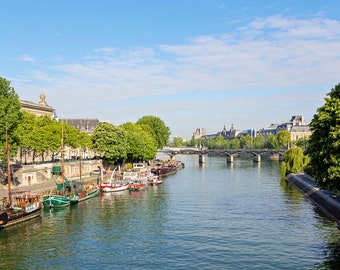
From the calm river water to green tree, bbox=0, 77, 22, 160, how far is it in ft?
46.2

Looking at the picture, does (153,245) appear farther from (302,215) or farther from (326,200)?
(326,200)

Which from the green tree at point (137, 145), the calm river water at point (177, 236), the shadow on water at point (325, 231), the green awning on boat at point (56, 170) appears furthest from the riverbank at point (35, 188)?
the green tree at point (137, 145)

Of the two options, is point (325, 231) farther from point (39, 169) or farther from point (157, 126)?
point (157, 126)

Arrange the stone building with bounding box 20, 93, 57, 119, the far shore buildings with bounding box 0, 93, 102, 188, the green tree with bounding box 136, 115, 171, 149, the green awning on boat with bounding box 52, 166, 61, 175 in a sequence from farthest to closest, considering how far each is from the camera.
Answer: the green tree with bounding box 136, 115, 171, 149 < the stone building with bounding box 20, 93, 57, 119 < the green awning on boat with bounding box 52, 166, 61, 175 < the far shore buildings with bounding box 0, 93, 102, 188

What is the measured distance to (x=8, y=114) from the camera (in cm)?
6881

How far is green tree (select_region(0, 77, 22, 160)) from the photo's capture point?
2682 inches

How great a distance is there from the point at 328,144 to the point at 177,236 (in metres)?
18.5

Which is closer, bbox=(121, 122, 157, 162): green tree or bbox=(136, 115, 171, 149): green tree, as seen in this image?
bbox=(121, 122, 157, 162): green tree

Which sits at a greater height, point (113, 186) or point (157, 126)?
point (157, 126)

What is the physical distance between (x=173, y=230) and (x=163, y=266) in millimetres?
13287

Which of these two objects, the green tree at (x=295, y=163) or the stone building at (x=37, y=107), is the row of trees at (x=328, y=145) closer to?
the green tree at (x=295, y=163)

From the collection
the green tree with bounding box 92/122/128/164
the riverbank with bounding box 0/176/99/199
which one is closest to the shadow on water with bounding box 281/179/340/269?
the riverbank with bounding box 0/176/99/199

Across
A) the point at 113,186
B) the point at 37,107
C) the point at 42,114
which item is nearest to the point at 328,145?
the point at 113,186

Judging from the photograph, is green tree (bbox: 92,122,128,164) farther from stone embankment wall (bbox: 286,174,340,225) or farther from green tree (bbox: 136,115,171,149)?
green tree (bbox: 136,115,171,149)
